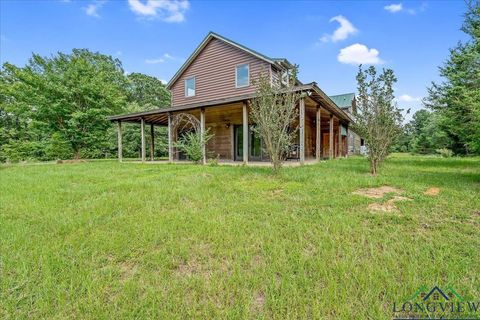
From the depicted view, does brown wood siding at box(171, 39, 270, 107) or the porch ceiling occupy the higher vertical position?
brown wood siding at box(171, 39, 270, 107)

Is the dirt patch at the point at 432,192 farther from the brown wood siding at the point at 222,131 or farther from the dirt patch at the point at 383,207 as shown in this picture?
the brown wood siding at the point at 222,131

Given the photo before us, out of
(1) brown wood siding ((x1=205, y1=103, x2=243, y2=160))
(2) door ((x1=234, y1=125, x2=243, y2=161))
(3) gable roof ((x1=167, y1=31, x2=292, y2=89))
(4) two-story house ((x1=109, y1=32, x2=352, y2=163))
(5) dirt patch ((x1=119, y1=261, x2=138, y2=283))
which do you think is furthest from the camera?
(2) door ((x1=234, y1=125, x2=243, y2=161))

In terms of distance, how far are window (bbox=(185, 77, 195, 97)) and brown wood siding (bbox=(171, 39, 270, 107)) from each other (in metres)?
0.24

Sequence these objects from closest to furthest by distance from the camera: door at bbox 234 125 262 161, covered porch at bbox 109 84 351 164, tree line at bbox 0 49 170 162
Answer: covered porch at bbox 109 84 351 164, door at bbox 234 125 262 161, tree line at bbox 0 49 170 162

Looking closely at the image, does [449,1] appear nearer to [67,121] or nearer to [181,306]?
[181,306]

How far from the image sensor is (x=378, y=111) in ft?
21.3

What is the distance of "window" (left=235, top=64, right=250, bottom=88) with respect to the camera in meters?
12.4

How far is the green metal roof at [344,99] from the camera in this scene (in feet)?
82.0

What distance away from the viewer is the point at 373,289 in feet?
6.37

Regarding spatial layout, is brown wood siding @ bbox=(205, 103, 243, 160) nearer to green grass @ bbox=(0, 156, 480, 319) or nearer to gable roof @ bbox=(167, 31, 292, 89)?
gable roof @ bbox=(167, 31, 292, 89)

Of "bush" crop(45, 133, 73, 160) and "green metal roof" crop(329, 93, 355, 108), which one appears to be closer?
"bush" crop(45, 133, 73, 160)

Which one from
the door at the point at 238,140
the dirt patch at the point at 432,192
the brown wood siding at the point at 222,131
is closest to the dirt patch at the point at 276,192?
the dirt patch at the point at 432,192

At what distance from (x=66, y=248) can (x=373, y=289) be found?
11.1 ft

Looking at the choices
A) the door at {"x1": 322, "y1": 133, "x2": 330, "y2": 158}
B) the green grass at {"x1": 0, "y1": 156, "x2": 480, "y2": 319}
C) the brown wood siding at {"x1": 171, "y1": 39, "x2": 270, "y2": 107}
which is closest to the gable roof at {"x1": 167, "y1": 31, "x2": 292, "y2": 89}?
the brown wood siding at {"x1": 171, "y1": 39, "x2": 270, "y2": 107}
